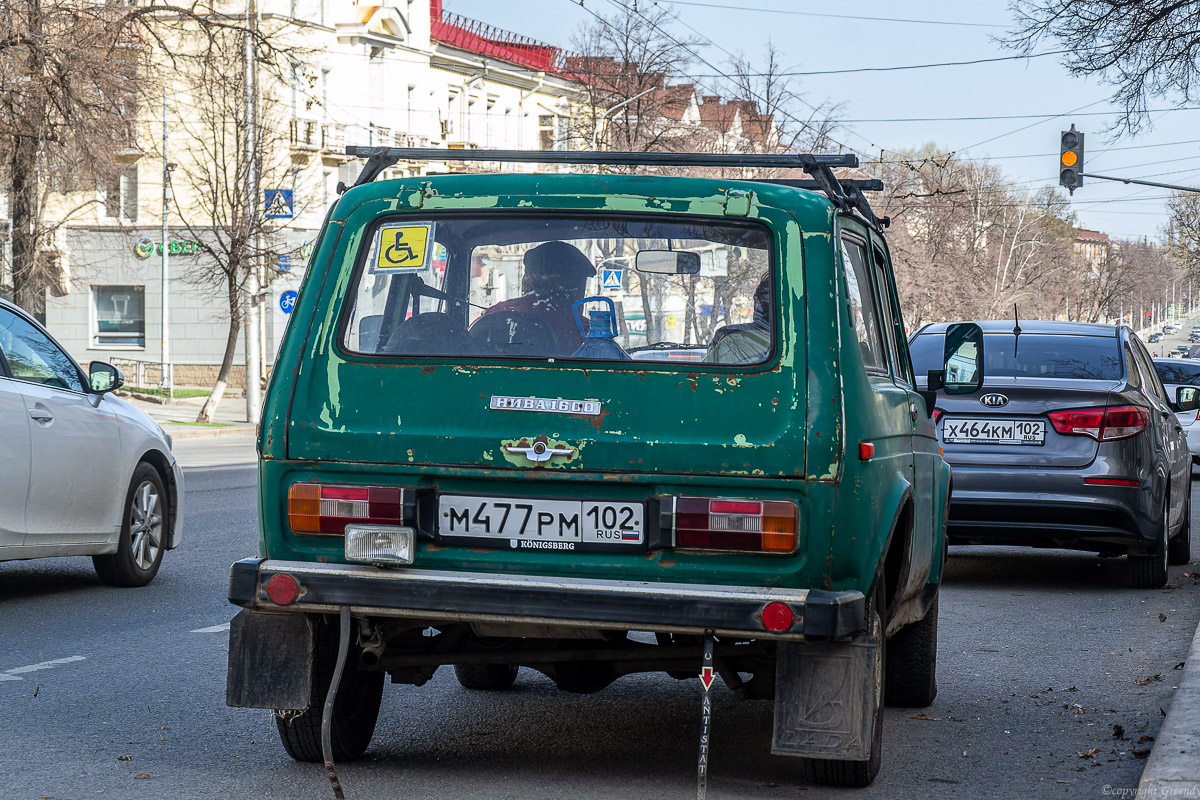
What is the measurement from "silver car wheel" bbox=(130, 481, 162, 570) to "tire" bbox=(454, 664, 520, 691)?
3.75 meters

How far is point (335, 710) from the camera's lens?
505cm

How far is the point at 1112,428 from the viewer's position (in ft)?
31.8

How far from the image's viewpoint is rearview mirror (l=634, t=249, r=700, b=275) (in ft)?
15.3

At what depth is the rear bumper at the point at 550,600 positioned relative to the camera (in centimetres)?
427

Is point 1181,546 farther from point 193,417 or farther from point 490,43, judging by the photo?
point 490,43

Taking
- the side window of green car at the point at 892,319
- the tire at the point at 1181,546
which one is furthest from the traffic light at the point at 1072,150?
the side window of green car at the point at 892,319

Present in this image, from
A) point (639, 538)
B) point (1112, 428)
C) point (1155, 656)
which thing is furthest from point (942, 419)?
point (639, 538)

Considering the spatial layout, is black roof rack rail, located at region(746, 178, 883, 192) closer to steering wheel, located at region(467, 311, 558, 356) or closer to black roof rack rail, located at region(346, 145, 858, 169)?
black roof rack rail, located at region(346, 145, 858, 169)

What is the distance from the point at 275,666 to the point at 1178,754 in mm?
2767

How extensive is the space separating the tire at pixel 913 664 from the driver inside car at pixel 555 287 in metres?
2.28

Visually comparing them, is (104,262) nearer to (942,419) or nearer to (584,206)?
(942,419)

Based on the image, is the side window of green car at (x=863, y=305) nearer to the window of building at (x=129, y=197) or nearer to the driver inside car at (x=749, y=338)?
the driver inside car at (x=749, y=338)

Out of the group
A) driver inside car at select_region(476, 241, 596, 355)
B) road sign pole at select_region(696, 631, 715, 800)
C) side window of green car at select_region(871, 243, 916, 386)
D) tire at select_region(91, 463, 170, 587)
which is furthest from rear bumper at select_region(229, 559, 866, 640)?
tire at select_region(91, 463, 170, 587)

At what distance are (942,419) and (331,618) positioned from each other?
5.96 metres
